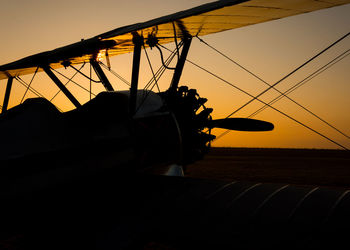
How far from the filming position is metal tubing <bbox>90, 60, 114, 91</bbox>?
6.85 metres

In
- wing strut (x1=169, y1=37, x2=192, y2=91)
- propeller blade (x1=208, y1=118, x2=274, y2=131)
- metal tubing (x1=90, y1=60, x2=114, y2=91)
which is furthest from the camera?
metal tubing (x1=90, y1=60, x2=114, y2=91)

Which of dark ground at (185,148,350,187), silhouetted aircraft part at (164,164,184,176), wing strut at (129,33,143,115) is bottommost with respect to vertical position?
dark ground at (185,148,350,187)

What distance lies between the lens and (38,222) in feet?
11.4

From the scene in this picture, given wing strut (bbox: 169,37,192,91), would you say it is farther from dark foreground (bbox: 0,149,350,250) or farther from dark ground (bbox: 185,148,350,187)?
dark ground (bbox: 185,148,350,187)

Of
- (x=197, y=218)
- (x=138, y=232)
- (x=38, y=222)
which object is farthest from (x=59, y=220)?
(x=197, y=218)

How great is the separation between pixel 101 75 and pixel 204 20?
2.76m

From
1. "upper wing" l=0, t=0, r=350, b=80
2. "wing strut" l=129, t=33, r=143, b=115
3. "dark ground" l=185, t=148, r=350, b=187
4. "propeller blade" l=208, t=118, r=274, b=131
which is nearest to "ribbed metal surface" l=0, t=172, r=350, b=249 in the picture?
"wing strut" l=129, t=33, r=143, b=115

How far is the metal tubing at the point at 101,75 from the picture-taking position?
22.5ft

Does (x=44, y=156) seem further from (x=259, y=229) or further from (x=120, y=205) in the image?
(x=259, y=229)

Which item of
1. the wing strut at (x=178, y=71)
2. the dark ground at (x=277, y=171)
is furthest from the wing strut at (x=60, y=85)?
the dark ground at (x=277, y=171)

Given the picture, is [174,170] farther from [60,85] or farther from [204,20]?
[60,85]

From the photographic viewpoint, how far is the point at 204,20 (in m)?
5.30

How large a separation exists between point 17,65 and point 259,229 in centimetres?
690

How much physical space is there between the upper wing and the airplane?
2cm
